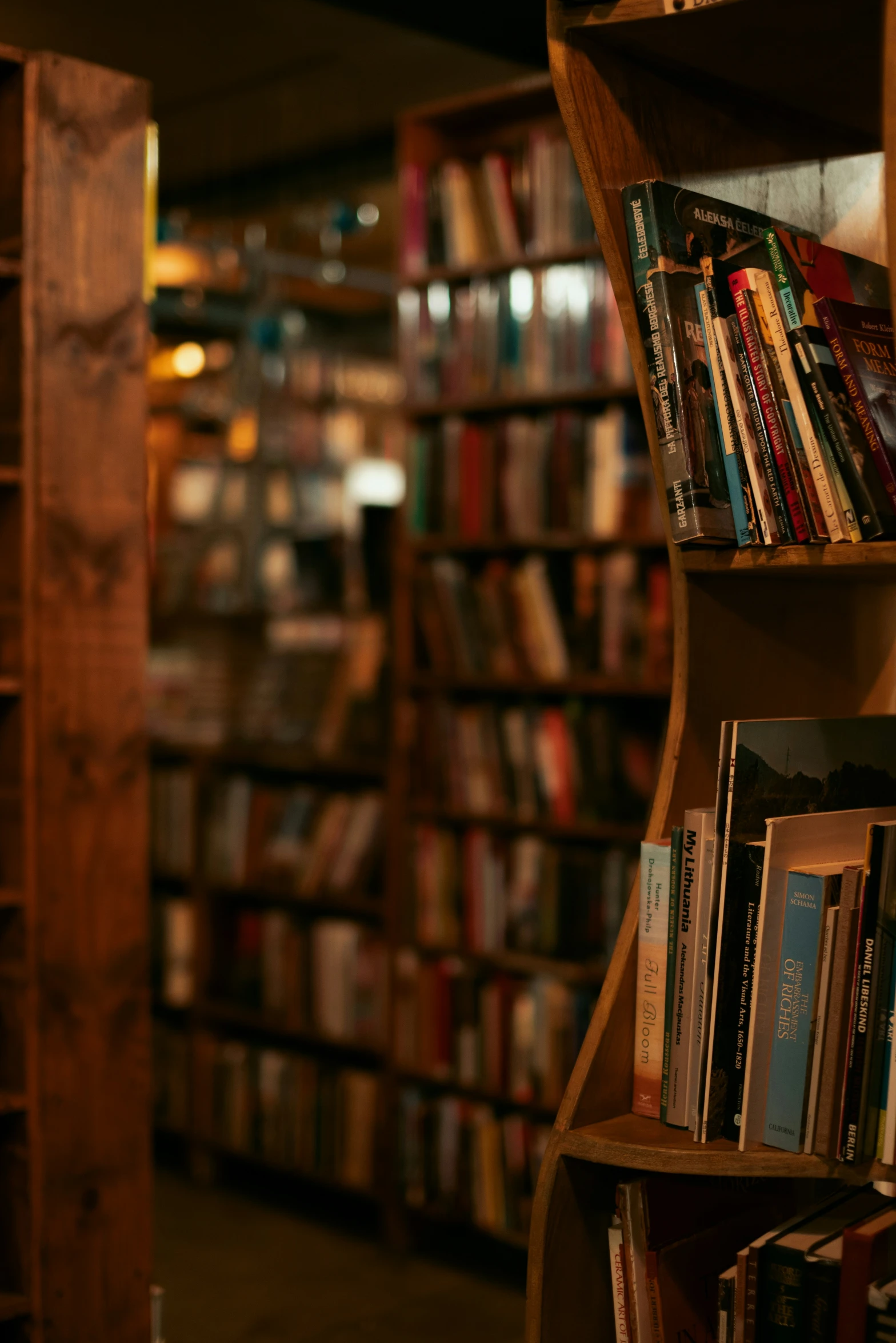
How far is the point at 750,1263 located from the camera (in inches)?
49.8

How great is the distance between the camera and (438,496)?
11.6 feet

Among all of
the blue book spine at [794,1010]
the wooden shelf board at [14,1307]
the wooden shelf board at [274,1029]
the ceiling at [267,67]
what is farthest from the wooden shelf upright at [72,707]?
the blue book spine at [794,1010]

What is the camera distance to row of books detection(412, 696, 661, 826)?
127 inches

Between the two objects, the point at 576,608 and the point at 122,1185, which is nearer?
the point at 122,1185

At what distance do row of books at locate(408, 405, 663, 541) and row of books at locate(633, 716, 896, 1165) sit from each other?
181cm

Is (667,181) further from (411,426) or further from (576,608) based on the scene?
(411,426)

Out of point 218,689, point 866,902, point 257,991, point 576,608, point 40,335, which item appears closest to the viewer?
point 866,902

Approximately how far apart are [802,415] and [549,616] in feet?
6.79

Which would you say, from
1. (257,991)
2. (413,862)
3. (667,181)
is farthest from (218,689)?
(667,181)

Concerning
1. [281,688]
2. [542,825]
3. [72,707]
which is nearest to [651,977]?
[72,707]

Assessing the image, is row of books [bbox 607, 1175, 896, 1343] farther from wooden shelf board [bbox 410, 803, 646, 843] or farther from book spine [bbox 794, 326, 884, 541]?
wooden shelf board [bbox 410, 803, 646, 843]

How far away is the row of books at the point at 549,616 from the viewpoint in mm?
3158

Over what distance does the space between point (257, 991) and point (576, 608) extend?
155 centimetres

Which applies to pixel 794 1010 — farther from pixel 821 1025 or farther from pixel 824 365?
pixel 824 365
